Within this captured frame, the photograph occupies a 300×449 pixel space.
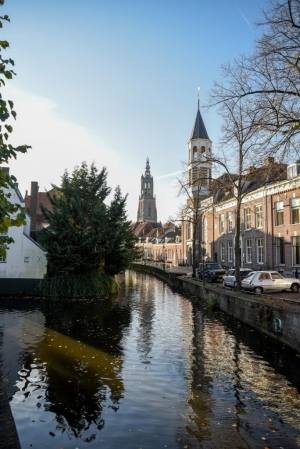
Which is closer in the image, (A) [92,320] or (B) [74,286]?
(A) [92,320]

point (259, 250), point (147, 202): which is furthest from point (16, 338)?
point (147, 202)

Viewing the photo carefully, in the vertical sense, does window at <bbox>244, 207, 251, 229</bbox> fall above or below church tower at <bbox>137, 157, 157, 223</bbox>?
below

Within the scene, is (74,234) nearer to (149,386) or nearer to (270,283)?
(270,283)

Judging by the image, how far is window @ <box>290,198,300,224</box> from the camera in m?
28.1

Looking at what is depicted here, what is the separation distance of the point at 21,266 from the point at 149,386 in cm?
2177

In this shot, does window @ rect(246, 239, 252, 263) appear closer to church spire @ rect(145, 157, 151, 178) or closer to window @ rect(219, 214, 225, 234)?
window @ rect(219, 214, 225, 234)

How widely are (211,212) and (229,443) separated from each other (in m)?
41.6

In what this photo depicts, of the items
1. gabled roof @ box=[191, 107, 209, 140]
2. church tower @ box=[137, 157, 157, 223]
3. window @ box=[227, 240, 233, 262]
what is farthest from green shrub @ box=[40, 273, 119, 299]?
church tower @ box=[137, 157, 157, 223]

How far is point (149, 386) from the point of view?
28.6 feet

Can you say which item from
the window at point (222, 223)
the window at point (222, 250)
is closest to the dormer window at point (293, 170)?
the window at point (222, 223)

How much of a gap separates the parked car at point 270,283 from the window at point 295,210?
28.3ft

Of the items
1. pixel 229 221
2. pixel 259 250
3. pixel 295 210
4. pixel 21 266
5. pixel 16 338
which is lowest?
pixel 16 338

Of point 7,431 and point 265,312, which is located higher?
point 265,312

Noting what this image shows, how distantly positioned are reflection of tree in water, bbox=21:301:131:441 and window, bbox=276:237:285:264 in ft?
58.0
